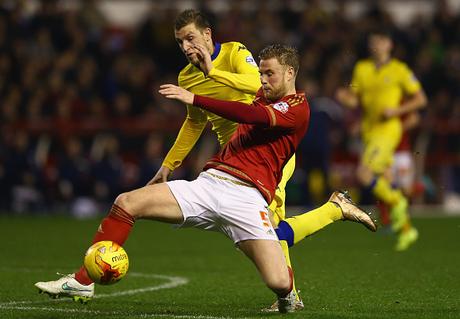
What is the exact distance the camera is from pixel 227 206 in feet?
24.4

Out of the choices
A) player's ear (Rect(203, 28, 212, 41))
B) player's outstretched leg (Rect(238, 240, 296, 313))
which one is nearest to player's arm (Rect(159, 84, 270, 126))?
player's outstretched leg (Rect(238, 240, 296, 313))

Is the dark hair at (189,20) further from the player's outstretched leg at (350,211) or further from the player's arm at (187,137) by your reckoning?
the player's outstretched leg at (350,211)

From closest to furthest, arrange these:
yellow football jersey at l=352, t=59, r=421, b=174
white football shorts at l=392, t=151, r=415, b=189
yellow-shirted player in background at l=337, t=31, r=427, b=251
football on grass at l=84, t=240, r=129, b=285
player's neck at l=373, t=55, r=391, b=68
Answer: football on grass at l=84, t=240, r=129, b=285 → yellow-shirted player in background at l=337, t=31, r=427, b=251 → yellow football jersey at l=352, t=59, r=421, b=174 → player's neck at l=373, t=55, r=391, b=68 → white football shorts at l=392, t=151, r=415, b=189

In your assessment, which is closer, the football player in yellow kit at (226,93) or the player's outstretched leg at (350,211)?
the football player in yellow kit at (226,93)

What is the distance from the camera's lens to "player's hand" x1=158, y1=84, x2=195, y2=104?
22.5ft

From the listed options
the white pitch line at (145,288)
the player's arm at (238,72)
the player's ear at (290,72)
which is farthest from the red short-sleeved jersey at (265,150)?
the white pitch line at (145,288)

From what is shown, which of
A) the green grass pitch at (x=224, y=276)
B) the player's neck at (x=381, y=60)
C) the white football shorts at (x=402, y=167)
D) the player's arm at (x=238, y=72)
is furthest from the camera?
the white football shorts at (x=402, y=167)

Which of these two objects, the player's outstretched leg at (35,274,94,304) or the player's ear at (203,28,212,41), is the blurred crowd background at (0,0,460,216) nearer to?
the player's ear at (203,28,212,41)

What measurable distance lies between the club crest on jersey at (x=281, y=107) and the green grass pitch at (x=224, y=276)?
1.42 metres

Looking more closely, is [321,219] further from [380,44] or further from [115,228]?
[380,44]

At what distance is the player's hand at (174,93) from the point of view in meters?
6.84

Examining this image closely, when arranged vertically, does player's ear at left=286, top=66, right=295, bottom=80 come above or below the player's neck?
below

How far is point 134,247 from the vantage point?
44.3ft

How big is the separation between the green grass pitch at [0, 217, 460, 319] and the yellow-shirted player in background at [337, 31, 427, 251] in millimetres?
549
